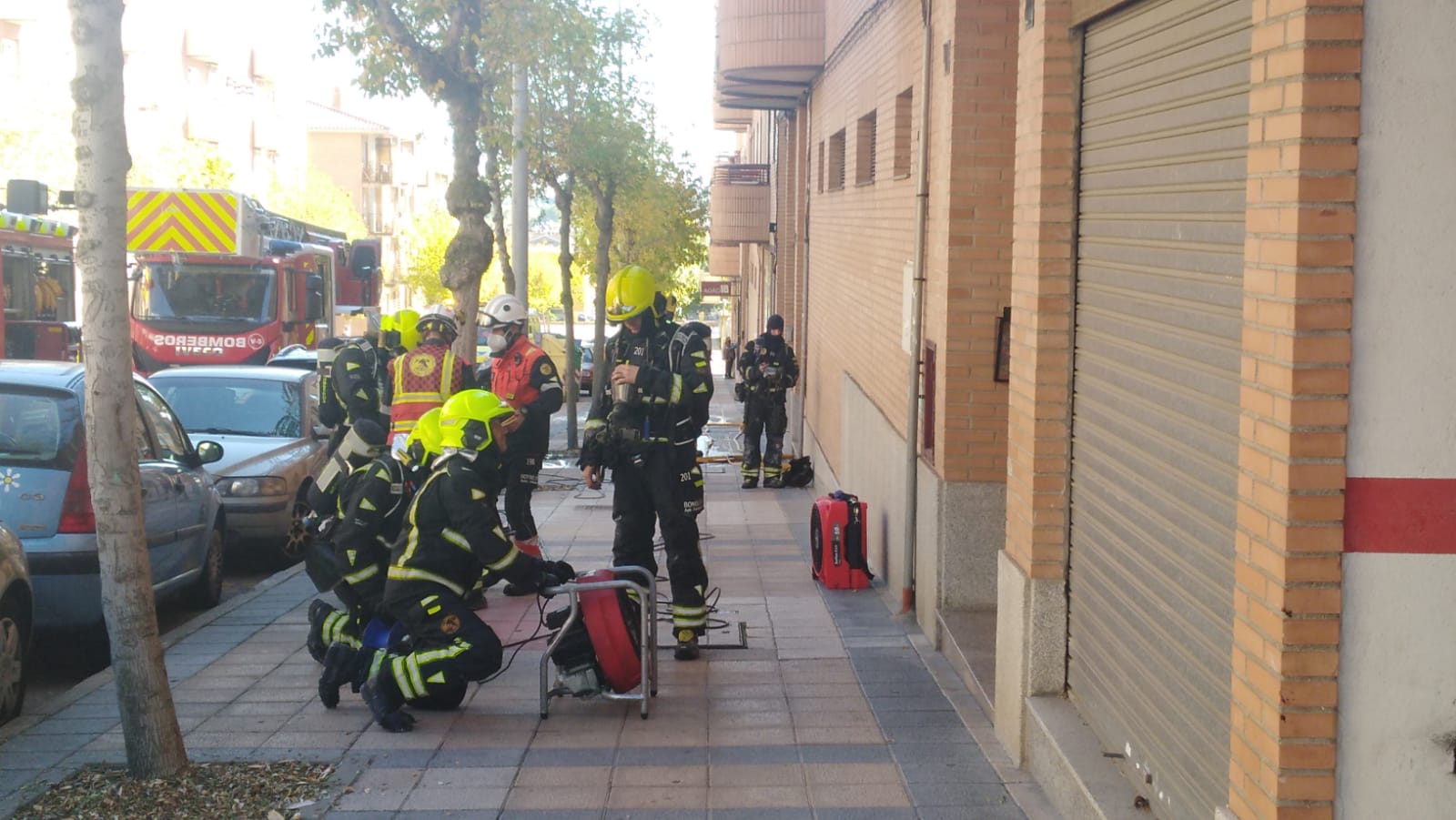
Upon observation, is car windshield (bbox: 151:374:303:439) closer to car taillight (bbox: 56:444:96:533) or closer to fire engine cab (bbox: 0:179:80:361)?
fire engine cab (bbox: 0:179:80:361)

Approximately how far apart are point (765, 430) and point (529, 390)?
8209 millimetres

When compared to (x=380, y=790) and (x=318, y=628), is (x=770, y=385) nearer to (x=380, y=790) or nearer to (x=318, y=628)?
(x=318, y=628)

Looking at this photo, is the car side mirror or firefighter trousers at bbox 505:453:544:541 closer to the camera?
the car side mirror

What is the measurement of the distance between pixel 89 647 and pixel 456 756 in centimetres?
371

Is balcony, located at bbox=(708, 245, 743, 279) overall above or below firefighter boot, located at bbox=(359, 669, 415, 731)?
above

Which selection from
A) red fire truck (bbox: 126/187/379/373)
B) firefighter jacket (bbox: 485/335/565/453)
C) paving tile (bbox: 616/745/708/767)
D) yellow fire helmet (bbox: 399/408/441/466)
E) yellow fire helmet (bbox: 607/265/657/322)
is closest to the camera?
paving tile (bbox: 616/745/708/767)

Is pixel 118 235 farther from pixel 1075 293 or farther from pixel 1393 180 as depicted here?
pixel 1393 180

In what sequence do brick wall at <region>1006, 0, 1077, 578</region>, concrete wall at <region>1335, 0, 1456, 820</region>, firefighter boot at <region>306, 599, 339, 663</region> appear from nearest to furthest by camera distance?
1. concrete wall at <region>1335, 0, 1456, 820</region>
2. brick wall at <region>1006, 0, 1077, 578</region>
3. firefighter boot at <region>306, 599, 339, 663</region>

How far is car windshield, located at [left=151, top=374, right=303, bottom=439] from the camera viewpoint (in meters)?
13.0

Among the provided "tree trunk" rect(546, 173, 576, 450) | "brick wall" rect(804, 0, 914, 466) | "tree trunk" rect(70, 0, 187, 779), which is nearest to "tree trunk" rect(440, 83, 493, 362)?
"brick wall" rect(804, 0, 914, 466)

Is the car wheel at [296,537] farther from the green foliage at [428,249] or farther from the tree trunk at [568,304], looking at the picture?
the green foliage at [428,249]

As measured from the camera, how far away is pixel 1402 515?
132 inches

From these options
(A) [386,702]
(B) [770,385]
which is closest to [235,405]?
(B) [770,385]

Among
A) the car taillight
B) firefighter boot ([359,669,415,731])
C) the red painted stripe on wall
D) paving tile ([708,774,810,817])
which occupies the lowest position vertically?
paving tile ([708,774,810,817])
